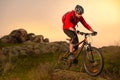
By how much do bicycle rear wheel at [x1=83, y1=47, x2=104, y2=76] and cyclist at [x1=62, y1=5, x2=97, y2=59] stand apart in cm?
91

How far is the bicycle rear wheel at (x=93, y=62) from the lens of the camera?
54.4 feet

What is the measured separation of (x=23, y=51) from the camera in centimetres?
6272

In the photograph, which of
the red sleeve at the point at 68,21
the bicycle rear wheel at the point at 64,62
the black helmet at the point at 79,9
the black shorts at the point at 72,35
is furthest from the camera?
the bicycle rear wheel at the point at 64,62

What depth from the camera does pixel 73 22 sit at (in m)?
17.7

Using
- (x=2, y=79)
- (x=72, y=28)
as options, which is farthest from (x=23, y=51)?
(x=72, y=28)

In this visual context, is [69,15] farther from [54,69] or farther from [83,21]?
[54,69]

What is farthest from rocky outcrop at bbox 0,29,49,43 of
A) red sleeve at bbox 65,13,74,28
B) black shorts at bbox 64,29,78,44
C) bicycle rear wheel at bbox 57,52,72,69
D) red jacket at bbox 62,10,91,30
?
red sleeve at bbox 65,13,74,28

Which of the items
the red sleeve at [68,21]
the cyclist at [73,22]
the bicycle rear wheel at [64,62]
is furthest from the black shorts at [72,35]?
the bicycle rear wheel at [64,62]

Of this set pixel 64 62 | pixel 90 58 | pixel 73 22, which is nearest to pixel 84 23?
pixel 73 22

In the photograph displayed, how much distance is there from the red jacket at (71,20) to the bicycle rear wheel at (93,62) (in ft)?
4.13

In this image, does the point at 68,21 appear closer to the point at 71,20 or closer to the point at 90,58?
the point at 71,20

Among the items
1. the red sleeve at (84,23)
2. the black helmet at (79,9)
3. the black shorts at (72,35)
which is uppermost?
the black helmet at (79,9)

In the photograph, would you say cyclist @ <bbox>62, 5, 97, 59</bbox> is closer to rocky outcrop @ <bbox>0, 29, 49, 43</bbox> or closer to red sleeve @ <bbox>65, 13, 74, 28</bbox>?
red sleeve @ <bbox>65, 13, 74, 28</bbox>

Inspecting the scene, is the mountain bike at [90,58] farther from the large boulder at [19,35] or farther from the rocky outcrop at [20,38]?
the large boulder at [19,35]
